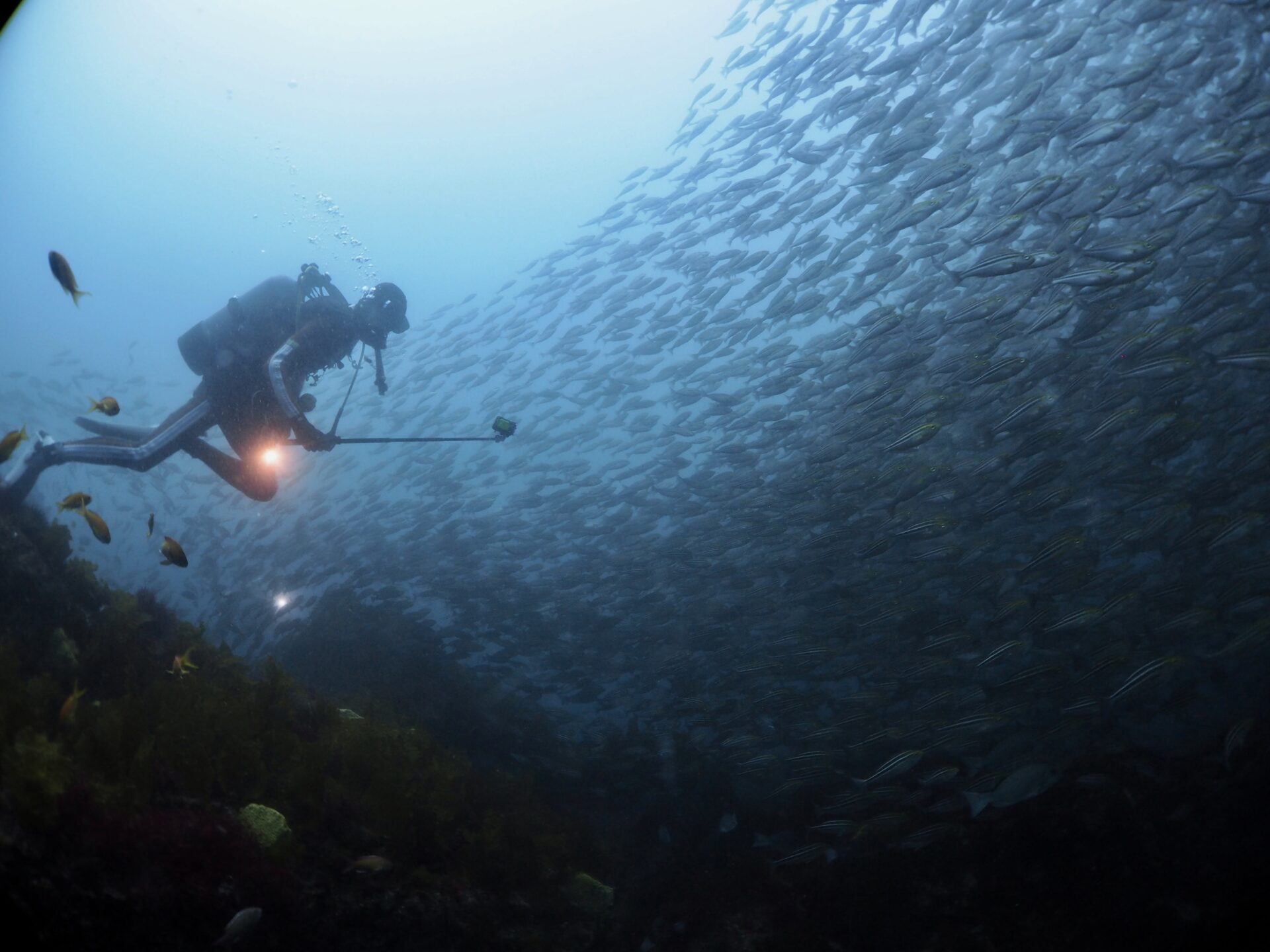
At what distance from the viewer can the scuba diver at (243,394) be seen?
6.16 meters

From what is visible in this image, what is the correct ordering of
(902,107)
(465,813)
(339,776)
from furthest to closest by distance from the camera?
(902,107) → (465,813) → (339,776)

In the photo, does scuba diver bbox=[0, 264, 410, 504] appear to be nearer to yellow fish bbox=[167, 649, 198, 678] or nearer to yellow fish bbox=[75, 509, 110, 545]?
yellow fish bbox=[75, 509, 110, 545]

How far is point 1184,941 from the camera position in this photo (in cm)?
536

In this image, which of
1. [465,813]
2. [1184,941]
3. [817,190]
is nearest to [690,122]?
[817,190]

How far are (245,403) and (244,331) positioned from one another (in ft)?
2.81

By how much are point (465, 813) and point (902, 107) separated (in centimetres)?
1050

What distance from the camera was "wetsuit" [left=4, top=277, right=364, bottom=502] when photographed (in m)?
6.25

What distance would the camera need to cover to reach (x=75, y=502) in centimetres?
518

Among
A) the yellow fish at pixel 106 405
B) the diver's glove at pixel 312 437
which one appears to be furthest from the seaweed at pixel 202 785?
the diver's glove at pixel 312 437

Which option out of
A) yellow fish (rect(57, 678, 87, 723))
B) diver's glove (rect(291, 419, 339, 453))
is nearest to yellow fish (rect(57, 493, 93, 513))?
diver's glove (rect(291, 419, 339, 453))

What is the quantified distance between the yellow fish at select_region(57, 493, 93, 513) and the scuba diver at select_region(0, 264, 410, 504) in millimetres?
1231

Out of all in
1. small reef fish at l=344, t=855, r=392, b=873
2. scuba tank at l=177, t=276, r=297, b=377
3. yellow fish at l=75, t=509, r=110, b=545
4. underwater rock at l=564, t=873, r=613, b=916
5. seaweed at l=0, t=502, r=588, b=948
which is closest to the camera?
seaweed at l=0, t=502, r=588, b=948

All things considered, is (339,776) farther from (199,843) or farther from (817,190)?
(817,190)

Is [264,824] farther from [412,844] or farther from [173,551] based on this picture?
[173,551]
